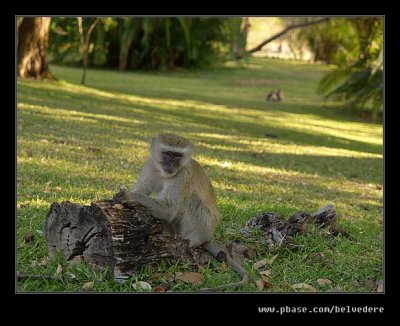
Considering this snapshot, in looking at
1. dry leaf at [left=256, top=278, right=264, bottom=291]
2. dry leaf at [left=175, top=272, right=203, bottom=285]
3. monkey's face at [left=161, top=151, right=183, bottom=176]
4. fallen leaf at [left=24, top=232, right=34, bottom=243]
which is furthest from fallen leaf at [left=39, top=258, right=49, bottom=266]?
dry leaf at [left=256, top=278, right=264, bottom=291]

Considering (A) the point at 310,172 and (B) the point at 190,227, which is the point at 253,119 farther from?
(B) the point at 190,227

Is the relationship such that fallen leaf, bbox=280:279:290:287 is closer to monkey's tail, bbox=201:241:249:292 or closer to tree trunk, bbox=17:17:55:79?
monkey's tail, bbox=201:241:249:292

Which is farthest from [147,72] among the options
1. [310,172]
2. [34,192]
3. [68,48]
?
[34,192]

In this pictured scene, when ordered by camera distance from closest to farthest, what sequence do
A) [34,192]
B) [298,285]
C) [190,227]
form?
[298,285], [190,227], [34,192]

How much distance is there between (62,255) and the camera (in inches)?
202

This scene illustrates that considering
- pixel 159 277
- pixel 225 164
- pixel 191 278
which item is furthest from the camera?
pixel 225 164

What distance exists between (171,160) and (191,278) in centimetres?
105

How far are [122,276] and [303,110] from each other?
71.1 feet

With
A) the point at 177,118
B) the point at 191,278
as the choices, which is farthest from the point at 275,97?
the point at 191,278

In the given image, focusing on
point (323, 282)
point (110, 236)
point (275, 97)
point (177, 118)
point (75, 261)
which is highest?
point (275, 97)

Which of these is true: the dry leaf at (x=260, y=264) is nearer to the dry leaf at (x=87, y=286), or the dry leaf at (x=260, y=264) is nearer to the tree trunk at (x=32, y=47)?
the dry leaf at (x=87, y=286)

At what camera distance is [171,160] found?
216 inches

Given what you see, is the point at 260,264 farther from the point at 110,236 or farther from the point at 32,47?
the point at 32,47
